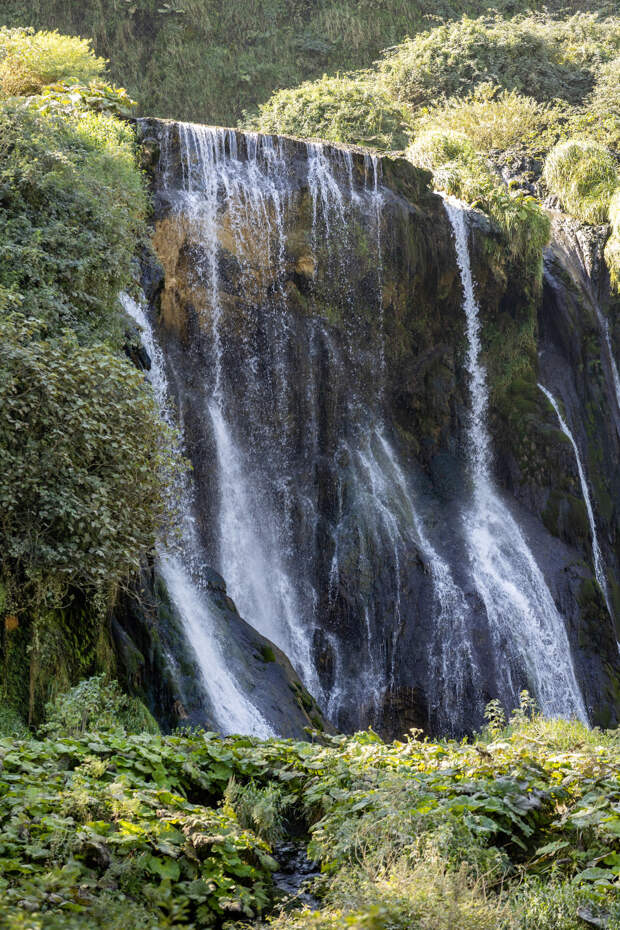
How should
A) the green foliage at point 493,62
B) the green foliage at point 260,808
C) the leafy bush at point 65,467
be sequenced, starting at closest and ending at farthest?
1. the green foliage at point 260,808
2. the leafy bush at point 65,467
3. the green foliage at point 493,62

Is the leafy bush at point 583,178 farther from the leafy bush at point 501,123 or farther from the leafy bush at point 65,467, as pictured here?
the leafy bush at point 65,467

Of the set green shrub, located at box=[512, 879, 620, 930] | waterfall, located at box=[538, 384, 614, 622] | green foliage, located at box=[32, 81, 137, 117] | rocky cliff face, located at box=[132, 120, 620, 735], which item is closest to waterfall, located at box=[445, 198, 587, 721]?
rocky cliff face, located at box=[132, 120, 620, 735]

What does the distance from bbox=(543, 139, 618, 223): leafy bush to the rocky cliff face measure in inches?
144

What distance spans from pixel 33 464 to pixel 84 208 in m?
3.77

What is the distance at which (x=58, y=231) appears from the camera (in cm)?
902

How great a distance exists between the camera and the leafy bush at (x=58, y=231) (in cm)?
851

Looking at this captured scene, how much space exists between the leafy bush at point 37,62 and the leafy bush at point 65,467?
28.2 feet

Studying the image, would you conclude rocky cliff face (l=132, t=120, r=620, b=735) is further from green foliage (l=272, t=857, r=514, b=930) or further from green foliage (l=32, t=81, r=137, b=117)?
green foliage (l=272, t=857, r=514, b=930)

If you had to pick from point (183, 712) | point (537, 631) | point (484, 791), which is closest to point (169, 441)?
point (183, 712)

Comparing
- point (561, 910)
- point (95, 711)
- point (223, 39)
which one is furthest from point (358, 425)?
point (223, 39)

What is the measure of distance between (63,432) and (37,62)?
10.1 meters

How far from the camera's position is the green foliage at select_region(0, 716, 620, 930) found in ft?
12.1

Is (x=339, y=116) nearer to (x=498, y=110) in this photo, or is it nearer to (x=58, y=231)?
(x=498, y=110)

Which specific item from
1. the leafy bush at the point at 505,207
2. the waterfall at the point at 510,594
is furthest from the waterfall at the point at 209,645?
the leafy bush at the point at 505,207
